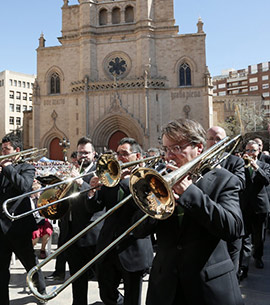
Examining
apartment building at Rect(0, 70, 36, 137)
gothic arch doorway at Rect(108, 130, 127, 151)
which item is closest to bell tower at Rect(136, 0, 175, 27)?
gothic arch doorway at Rect(108, 130, 127, 151)

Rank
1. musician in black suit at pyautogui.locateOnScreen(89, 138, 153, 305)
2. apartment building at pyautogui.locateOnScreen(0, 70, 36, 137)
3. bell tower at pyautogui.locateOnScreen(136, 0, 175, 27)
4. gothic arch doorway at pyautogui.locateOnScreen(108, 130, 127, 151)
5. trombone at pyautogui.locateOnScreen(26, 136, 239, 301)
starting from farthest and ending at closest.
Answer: apartment building at pyautogui.locateOnScreen(0, 70, 36, 137), gothic arch doorway at pyautogui.locateOnScreen(108, 130, 127, 151), bell tower at pyautogui.locateOnScreen(136, 0, 175, 27), musician in black suit at pyautogui.locateOnScreen(89, 138, 153, 305), trombone at pyautogui.locateOnScreen(26, 136, 239, 301)

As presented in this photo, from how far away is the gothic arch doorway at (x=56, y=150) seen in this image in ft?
102

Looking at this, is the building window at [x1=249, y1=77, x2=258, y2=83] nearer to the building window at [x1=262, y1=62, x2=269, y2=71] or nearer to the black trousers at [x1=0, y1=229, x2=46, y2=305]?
the building window at [x1=262, y1=62, x2=269, y2=71]

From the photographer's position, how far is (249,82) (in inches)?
2950

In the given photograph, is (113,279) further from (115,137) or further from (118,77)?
(118,77)

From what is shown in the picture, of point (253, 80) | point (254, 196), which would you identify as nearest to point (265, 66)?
point (253, 80)

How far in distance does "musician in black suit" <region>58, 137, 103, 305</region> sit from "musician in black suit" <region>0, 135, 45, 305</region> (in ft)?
1.67

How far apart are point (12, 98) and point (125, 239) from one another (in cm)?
6705

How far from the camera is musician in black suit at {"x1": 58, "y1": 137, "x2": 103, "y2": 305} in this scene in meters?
3.71

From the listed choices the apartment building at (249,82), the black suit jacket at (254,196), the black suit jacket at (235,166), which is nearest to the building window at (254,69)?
the apartment building at (249,82)

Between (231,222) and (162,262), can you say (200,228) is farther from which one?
(162,262)

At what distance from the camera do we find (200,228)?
211 cm

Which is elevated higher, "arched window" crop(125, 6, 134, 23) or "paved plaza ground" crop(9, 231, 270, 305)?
"arched window" crop(125, 6, 134, 23)

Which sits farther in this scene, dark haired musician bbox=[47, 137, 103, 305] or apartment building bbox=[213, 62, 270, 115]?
apartment building bbox=[213, 62, 270, 115]
